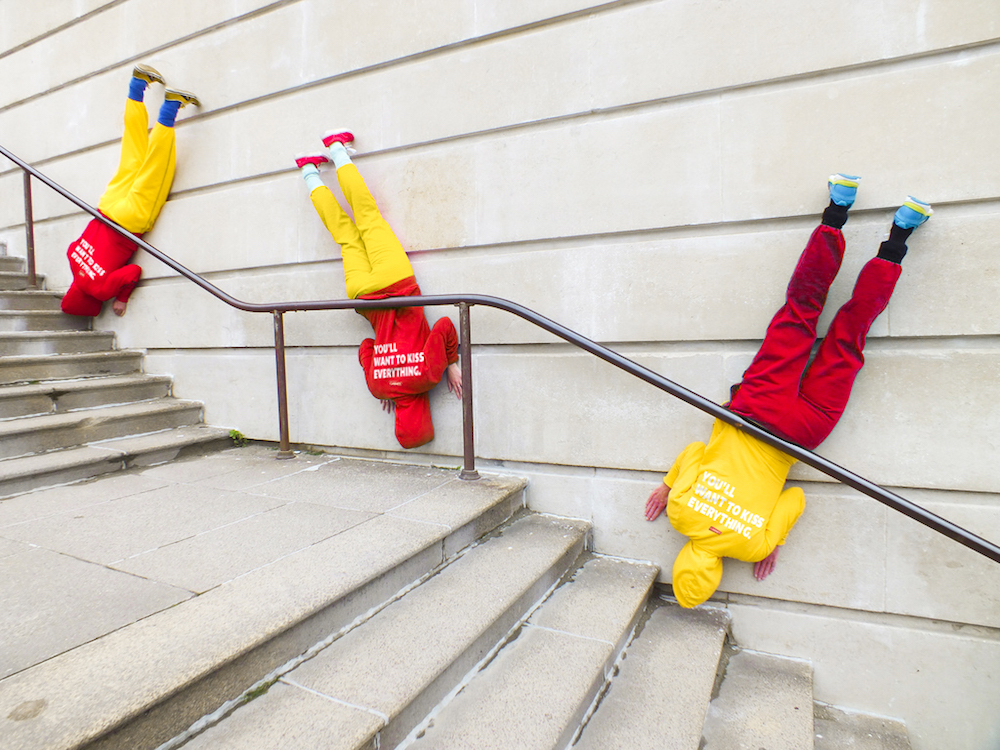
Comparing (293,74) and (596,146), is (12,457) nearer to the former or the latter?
(293,74)

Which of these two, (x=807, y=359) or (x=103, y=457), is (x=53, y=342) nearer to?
(x=103, y=457)

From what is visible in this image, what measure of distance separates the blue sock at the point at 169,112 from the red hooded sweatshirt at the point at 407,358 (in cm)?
237

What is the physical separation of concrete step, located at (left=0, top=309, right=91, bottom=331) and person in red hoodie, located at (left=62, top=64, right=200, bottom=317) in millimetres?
94

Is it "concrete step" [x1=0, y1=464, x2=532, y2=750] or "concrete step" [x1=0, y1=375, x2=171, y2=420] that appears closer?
"concrete step" [x1=0, y1=464, x2=532, y2=750]

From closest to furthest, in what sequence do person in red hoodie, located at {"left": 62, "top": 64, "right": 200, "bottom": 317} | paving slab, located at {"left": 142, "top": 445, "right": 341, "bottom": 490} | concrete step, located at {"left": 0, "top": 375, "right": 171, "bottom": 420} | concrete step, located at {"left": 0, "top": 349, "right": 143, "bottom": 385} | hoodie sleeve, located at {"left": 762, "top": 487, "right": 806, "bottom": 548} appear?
hoodie sleeve, located at {"left": 762, "top": 487, "right": 806, "bottom": 548}, paving slab, located at {"left": 142, "top": 445, "right": 341, "bottom": 490}, concrete step, located at {"left": 0, "top": 375, "right": 171, "bottom": 420}, concrete step, located at {"left": 0, "top": 349, "right": 143, "bottom": 385}, person in red hoodie, located at {"left": 62, "top": 64, "right": 200, "bottom": 317}

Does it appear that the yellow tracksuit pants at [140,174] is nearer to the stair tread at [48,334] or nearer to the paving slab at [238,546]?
the stair tread at [48,334]

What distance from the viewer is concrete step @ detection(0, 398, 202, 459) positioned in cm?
349

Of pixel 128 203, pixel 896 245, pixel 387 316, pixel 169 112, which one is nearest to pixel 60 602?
pixel 387 316

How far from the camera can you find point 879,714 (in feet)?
9.24

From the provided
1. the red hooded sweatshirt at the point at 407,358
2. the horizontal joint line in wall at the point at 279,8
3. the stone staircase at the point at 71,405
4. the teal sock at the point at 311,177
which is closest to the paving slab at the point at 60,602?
the stone staircase at the point at 71,405

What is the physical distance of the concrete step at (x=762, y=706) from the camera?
230 centimetres

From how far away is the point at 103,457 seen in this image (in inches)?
139

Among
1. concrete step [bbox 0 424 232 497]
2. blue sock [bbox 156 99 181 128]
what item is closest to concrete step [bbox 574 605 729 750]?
concrete step [bbox 0 424 232 497]

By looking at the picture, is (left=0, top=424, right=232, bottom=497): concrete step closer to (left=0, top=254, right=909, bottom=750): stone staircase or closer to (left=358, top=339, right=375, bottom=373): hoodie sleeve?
(left=0, top=254, right=909, bottom=750): stone staircase
